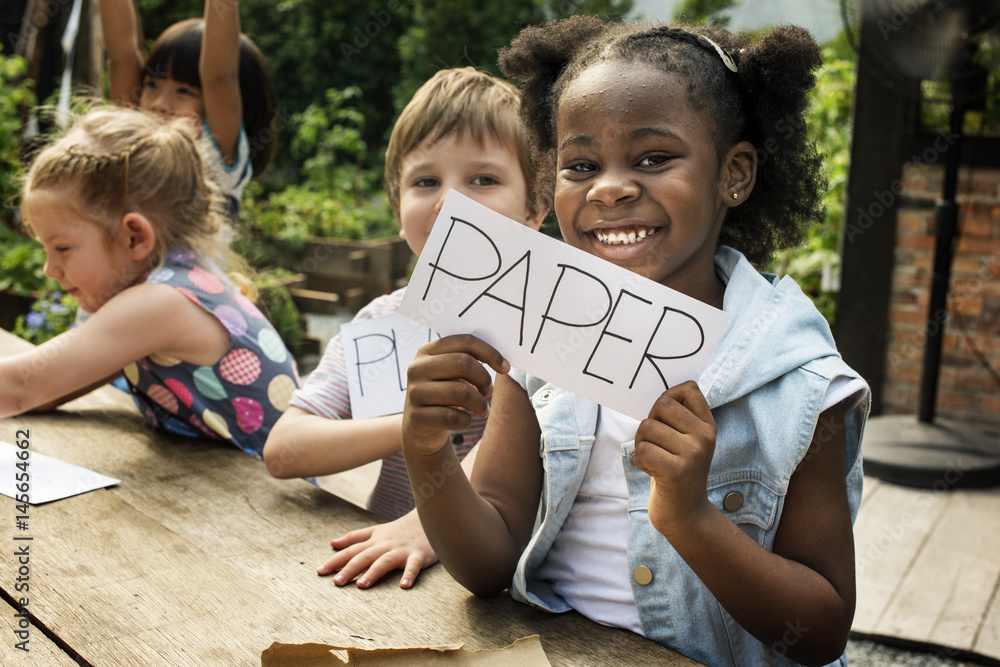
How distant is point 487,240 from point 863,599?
82.0 inches

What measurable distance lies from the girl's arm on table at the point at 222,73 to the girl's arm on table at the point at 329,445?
1385 millimetres

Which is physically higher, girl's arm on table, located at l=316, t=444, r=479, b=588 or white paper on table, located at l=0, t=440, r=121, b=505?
girl's arm on table, located at l=316, t=444, r=479, b=588

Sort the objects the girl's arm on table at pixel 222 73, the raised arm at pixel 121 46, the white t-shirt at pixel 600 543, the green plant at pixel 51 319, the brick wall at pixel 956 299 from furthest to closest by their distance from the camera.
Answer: the brick wall at pixel 956 299
the green plant at pixel 51 319
the raised arm at pixel 121 46
the girl's arm on table at pixel 222 73
the white t-shirt at pixel 600 543

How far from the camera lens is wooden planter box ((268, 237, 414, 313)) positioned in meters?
5.40

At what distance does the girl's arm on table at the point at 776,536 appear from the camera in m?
0.88

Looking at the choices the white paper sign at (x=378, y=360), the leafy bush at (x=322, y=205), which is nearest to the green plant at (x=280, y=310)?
the leafy bush at (x=322, y=205)

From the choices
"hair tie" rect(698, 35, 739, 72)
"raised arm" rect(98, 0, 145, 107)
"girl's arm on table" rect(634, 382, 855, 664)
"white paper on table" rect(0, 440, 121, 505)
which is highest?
"raised arm" rect(98, 0, 145, 107)

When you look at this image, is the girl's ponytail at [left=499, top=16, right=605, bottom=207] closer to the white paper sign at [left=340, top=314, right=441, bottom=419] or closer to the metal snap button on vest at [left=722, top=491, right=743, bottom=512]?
the white paper sign at [left=340, top=314, right=441, bottom=419]

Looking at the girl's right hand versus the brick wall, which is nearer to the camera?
the girl's right hand

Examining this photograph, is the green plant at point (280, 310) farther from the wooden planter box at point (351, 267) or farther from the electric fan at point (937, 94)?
the electric fan at point (937, 94)

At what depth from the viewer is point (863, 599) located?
2.45 m

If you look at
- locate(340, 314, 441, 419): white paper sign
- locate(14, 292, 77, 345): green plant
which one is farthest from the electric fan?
locate(14, 292, 77, 345): green plant

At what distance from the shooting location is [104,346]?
5.31ft

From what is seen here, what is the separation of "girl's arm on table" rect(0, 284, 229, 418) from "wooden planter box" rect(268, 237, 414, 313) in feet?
11.7
